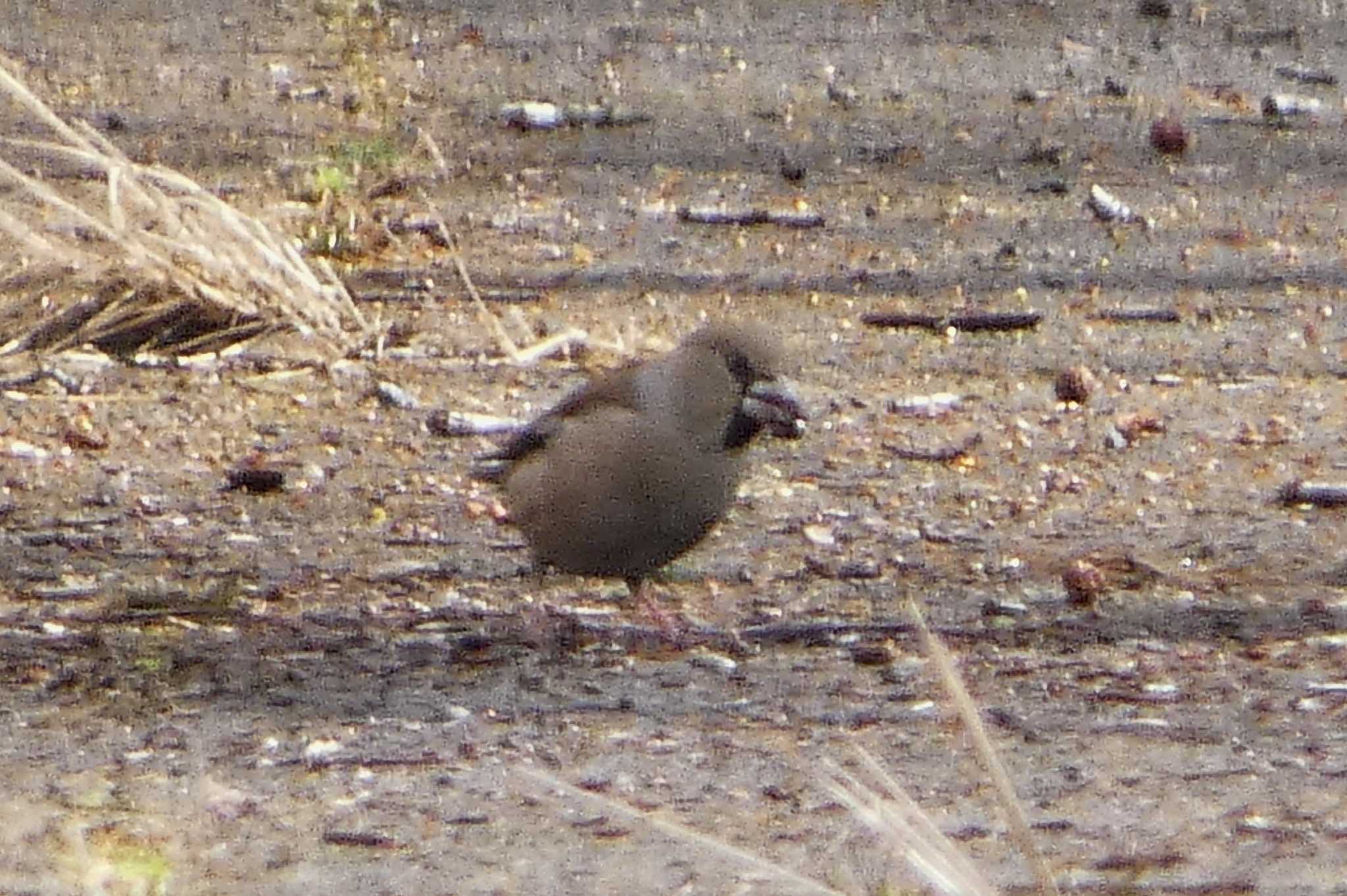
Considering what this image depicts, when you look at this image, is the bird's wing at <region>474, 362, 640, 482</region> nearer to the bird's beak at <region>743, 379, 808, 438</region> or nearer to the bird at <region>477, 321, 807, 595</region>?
Answer: the bird at <region>477, 321, 807, 595</region>

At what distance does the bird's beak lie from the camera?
4.86 m

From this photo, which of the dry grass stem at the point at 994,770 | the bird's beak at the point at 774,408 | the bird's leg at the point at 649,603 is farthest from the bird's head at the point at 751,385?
the dry grass stem at the point at 994,770

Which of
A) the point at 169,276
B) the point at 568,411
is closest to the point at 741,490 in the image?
the point at 568,411

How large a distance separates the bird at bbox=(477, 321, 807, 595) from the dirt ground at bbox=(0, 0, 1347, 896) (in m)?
0.18

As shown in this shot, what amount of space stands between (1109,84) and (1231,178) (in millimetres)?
1115

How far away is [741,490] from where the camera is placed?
18.6 ft

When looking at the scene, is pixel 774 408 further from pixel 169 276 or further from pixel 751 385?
pixel 169 276

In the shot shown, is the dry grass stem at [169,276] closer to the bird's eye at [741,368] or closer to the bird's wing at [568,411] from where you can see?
the bird's wing at [568,411]

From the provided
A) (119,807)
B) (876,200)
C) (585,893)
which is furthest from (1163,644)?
(876,200)

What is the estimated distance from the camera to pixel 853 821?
3.95 meters

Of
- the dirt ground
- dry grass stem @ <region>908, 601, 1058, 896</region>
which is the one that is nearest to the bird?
the dirt ground

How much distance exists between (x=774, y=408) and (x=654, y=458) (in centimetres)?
26

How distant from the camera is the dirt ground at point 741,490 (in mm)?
4031

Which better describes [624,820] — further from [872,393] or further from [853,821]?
[872,393]
